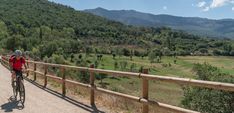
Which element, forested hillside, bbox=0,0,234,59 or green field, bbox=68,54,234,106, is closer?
green field, bbox=68,54,234,106

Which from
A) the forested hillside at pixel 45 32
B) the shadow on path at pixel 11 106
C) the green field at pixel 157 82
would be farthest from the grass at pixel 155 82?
the forested hillside at pixel 45 32

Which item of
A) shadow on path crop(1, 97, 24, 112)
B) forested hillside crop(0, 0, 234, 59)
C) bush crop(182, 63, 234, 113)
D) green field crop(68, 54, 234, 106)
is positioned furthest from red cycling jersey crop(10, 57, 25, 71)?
forested hillside crop(0, 0, 234, 59)

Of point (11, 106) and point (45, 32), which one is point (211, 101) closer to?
point (11, 106)

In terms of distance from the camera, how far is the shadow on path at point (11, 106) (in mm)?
11061

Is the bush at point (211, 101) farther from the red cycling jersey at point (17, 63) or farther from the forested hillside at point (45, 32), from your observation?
the forested hillside at point (45, 32)

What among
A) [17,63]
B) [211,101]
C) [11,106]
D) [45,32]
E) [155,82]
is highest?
[45,32]

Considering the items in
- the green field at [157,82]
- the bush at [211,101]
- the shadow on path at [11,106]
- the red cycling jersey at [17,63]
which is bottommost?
the green field at [157,82]

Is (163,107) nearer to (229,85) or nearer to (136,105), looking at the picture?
(229,85)

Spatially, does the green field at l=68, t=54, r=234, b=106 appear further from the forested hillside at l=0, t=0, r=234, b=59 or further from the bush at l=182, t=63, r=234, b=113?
the forested hillside at l=0, t=0, r=234, b=59

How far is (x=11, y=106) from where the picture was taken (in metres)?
11.6

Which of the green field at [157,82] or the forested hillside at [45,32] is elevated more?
the forested hillside at [45,32]

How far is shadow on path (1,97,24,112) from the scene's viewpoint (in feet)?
36.3

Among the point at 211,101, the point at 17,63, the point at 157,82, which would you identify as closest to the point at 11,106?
the point at 17,63

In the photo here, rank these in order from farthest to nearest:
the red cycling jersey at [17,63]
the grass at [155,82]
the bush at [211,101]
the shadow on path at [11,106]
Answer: the grass at [155,82] < the bush at [211,101] < the red cycling jersey at [17,63] < the shadow on path at [11,106]
